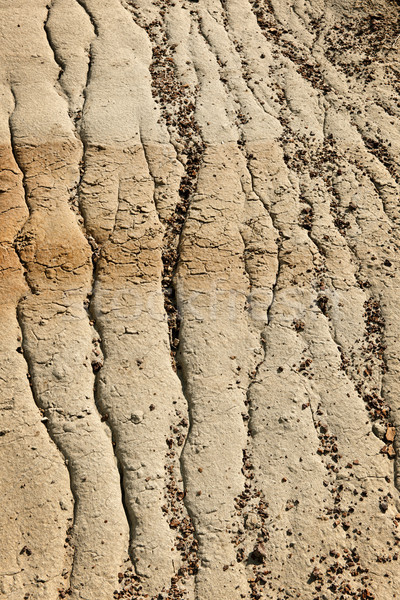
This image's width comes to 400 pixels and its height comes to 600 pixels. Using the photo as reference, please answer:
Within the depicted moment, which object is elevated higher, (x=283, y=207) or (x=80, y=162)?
(x=283, y=207)

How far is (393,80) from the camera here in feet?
11.8

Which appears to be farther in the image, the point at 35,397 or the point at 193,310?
the point at 193,310

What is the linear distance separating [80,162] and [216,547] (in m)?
2.08

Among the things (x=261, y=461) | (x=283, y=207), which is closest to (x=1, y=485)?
(x=261, y=461)

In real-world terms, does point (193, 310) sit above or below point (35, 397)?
above

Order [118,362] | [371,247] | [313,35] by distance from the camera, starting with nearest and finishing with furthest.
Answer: [118,362] < [371,247] < [313,35]

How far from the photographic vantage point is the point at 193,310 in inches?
102

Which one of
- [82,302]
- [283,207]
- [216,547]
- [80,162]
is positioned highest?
[283,207]

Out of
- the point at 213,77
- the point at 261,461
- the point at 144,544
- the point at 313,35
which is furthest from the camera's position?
the point at 313,35

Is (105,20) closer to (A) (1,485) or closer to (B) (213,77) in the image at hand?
(B) (213,77)

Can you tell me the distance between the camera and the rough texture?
2.12 m

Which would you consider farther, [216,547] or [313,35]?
[313,35]

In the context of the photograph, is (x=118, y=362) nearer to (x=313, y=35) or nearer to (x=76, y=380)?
(x=76, y=380)

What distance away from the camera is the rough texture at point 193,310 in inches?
83.7
